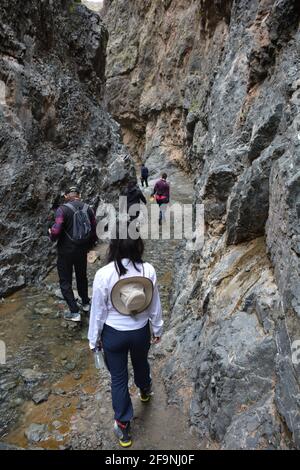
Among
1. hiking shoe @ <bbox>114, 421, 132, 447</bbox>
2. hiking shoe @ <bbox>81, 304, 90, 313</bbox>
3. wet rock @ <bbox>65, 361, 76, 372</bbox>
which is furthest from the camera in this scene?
hiking shoe @ <bbox>81, 304, 90, 313</bbox>

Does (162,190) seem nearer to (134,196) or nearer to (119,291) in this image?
(134,196)

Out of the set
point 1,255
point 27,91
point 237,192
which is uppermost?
point 27,91

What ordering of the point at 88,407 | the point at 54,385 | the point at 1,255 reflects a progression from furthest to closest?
1. the point at 1,255
2. the point at 54,385
3. the point at 88,407

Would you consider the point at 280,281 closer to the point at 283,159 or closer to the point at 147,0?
the point at 283,159

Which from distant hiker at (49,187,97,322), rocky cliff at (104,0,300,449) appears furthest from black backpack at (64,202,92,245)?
rocky cliff at (104,0,300,449)

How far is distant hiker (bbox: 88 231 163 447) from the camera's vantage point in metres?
3.91

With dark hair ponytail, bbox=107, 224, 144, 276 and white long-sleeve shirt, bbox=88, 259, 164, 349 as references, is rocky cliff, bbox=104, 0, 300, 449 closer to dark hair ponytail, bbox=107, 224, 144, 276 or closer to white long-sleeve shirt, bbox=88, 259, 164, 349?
white long-sleeve shirt, bbox=88, 259, 164, 349

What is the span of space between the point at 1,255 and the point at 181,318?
4486mm

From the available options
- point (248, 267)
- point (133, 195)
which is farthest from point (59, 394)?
point (133, 195)

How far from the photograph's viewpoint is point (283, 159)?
4.49m

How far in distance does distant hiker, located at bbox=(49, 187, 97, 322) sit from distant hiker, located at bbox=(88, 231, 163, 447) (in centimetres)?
292

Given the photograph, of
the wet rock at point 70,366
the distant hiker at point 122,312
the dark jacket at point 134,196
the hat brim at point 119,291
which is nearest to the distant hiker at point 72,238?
the wet rock at point 70,366

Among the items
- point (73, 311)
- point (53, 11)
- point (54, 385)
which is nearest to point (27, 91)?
point (53, 11)

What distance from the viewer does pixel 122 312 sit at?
397 centimetres
